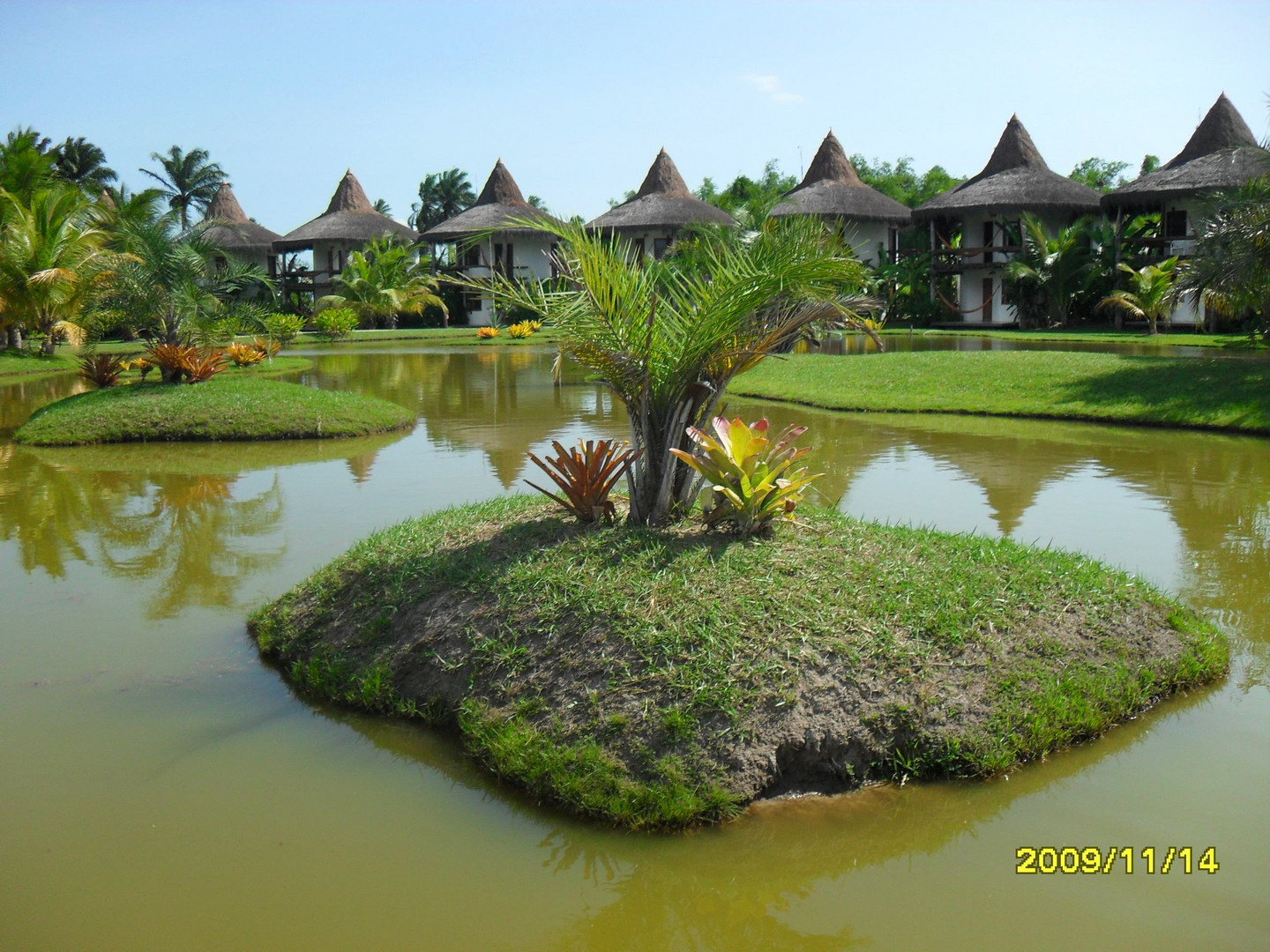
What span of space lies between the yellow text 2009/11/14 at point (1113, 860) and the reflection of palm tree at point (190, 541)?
208 inches

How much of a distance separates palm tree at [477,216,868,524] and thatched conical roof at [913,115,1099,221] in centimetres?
3251

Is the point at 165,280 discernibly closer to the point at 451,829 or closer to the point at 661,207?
the point at 451,829

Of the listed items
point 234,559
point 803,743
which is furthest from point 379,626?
point 234,559

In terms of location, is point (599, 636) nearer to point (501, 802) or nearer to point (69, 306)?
point (501, 802)

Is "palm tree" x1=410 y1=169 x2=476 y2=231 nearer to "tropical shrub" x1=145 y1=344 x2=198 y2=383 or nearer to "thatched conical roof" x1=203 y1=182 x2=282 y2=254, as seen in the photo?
"thatched conical roof" x1=203 y1=182 x2=282 y2=254

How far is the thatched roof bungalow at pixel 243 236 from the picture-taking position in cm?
4619

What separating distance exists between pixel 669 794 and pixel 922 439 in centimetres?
1006

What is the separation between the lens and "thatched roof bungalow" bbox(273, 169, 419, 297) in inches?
1841

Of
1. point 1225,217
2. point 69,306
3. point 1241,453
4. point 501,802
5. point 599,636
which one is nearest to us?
point 501,802

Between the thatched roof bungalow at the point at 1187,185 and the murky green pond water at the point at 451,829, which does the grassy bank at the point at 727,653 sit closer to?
the murky green pond water at the point at 451,829

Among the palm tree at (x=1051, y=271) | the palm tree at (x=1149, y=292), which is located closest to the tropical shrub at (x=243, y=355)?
the palm tree at (x=1051, y=271)

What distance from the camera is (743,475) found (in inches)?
231

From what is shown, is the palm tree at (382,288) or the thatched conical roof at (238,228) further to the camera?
the thatched conical roof at (238,228)

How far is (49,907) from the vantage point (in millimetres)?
→ 3971
